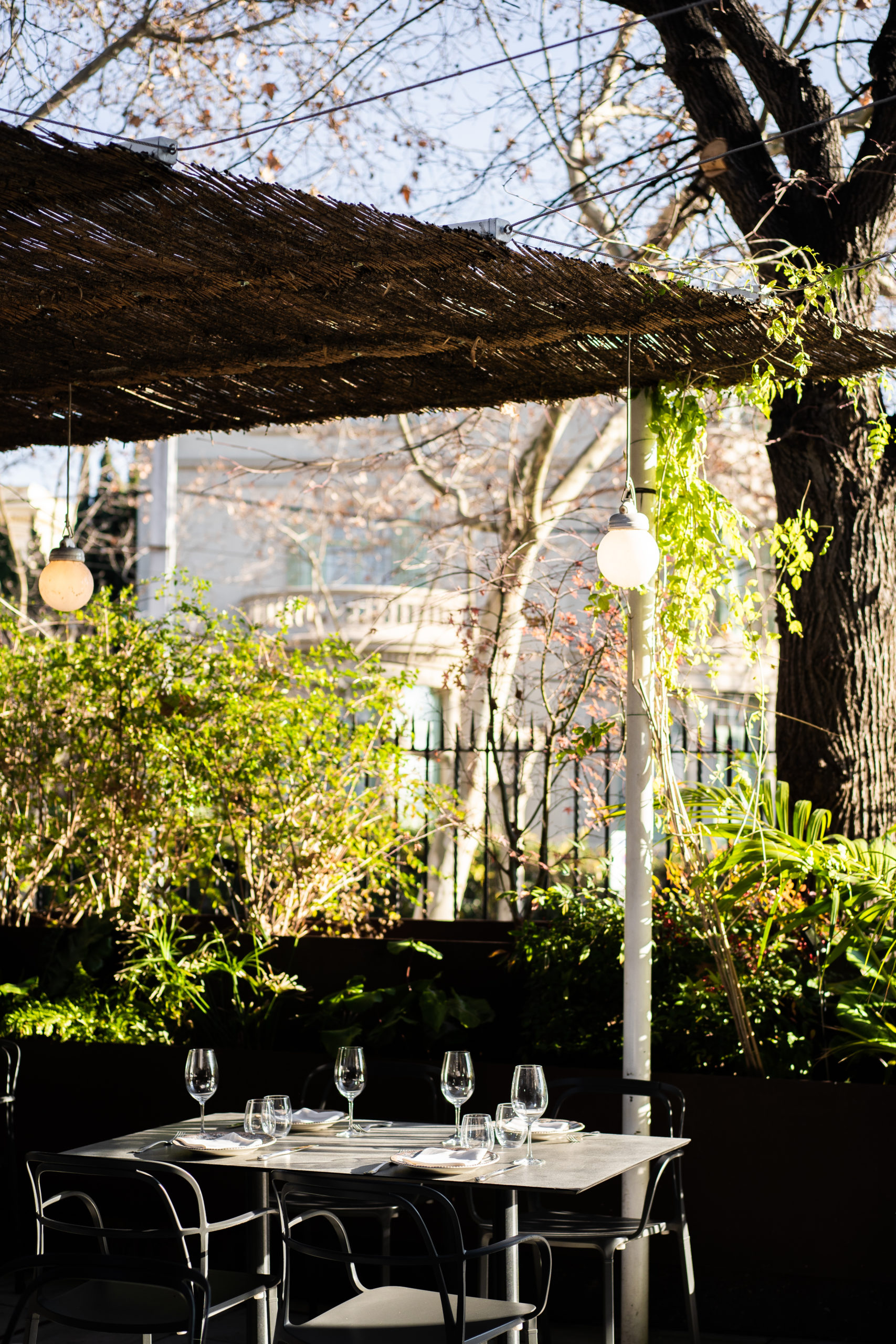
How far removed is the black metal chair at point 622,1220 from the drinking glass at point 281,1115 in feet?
2.47

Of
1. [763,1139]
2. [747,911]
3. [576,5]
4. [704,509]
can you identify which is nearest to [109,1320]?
[763,1139]

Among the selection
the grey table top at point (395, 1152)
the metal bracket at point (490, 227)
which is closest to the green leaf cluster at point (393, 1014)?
the grey table top at point (395, 1152)

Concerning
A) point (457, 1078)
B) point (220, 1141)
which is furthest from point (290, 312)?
point (220, 1141)

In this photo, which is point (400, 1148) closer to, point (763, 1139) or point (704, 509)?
point (763, 1139)

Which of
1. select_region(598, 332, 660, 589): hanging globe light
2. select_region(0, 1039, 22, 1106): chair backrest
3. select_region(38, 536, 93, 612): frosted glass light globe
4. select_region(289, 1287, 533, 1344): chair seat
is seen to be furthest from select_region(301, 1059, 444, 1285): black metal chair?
select_region(38, 536, 93, 612): frosted glass light globe

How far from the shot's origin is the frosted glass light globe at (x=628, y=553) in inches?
162

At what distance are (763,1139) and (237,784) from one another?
2.80 meters

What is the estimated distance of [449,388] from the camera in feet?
16.2

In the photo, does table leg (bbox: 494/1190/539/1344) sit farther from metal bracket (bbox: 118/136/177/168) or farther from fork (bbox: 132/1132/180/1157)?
metal bracket (bbox: 118/136/177/168)

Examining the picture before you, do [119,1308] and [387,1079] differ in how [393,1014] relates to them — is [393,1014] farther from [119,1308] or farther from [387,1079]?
[119,1308]

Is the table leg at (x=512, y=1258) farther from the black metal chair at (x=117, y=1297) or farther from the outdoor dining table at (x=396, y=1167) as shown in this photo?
the black metal chair at (x=117, y=1297)

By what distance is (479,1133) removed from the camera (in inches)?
141

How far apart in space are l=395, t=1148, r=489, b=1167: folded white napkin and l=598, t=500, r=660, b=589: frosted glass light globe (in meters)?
1.70

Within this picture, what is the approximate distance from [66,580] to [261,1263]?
8.23 ft
